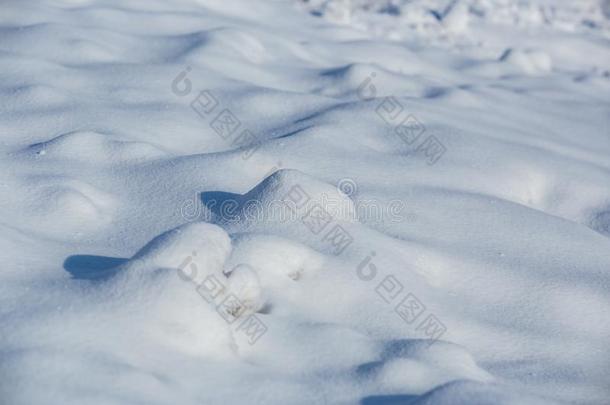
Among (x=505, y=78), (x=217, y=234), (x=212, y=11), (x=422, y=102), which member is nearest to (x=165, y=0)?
(x=212, y=11)

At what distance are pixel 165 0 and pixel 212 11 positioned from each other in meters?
0.29

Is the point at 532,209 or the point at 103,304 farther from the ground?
the point at 103,304

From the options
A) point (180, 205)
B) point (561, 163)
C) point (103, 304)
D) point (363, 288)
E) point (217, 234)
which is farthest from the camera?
point (561, 163)

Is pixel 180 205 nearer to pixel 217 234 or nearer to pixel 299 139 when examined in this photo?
pixel 217 234

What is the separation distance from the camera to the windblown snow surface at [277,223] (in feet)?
5.55

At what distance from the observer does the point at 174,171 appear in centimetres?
253

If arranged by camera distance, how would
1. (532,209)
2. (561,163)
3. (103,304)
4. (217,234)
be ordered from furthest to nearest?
(561,163)
(532,209)
(217,234)
(103,304)

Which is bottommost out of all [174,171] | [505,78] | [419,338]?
[505,78]

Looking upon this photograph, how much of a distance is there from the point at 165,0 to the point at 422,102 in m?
1.74

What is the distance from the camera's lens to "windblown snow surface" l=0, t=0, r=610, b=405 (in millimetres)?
1691

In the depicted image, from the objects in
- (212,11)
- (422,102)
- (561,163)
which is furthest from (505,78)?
(212,11)

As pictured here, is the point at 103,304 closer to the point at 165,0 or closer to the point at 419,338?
the point at 419,338

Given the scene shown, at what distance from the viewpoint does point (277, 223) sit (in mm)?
2275

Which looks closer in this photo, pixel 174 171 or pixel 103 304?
pixel 103 304
